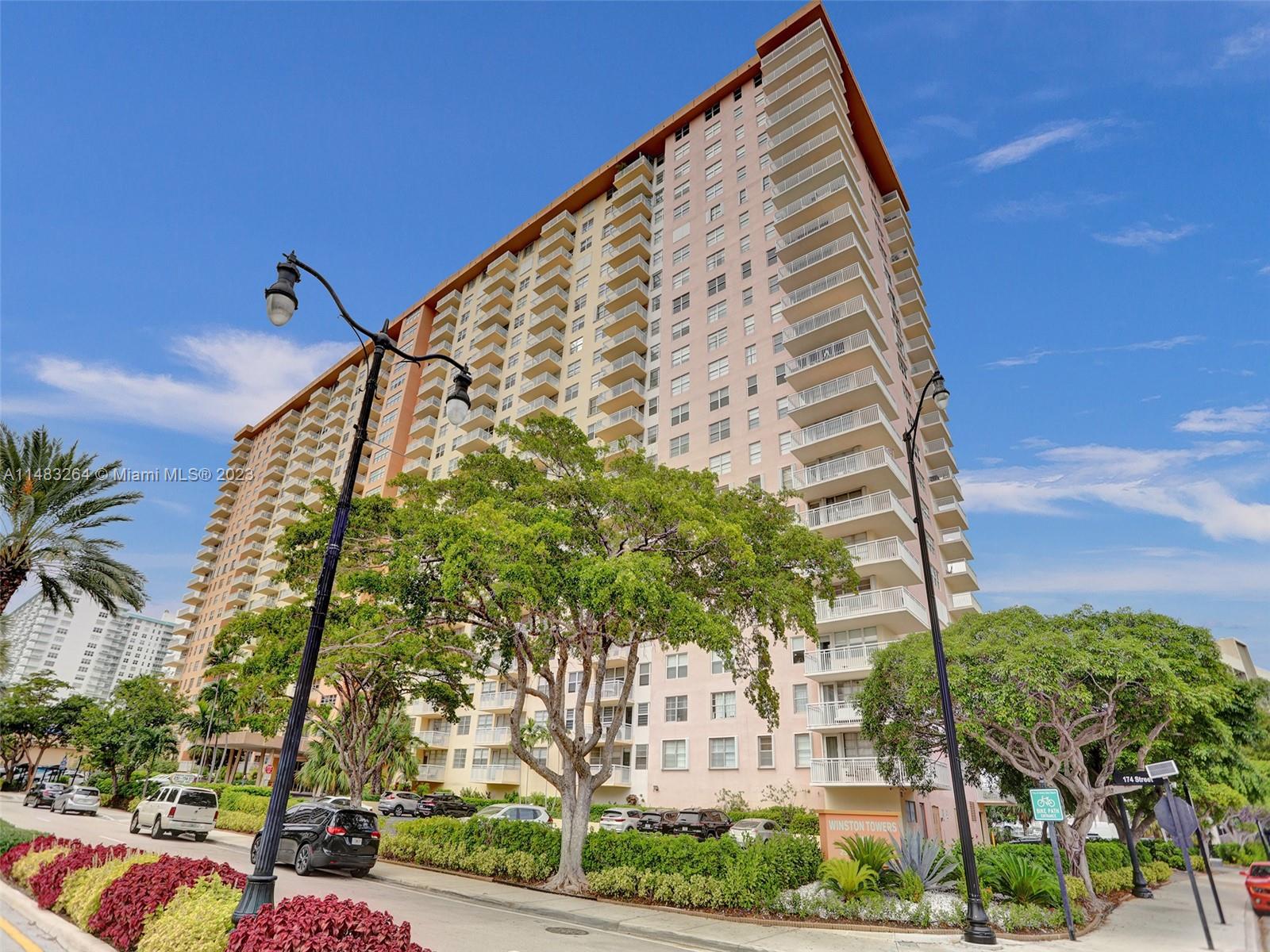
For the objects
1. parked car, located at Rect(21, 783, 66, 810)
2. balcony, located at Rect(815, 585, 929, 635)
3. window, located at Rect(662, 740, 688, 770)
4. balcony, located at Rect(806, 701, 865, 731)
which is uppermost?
balcony, located at Rect(815, 585, 929, 635)

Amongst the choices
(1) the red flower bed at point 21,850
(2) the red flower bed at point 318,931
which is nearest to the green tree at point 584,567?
(1) the red flower bed at point 21,850

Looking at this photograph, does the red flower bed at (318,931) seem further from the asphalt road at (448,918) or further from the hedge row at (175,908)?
the asphalt road at (448,918)

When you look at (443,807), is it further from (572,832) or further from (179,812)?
(572,832)

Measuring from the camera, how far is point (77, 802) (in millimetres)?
34375

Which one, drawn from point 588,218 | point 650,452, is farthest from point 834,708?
point 588,218

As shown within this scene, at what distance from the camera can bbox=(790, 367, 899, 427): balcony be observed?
3650 centimetres

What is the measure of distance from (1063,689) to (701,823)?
1646 centimetres

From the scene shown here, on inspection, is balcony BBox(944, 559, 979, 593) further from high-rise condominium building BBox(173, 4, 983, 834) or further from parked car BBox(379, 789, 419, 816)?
parked car BBox(379, 789, 419, 816)

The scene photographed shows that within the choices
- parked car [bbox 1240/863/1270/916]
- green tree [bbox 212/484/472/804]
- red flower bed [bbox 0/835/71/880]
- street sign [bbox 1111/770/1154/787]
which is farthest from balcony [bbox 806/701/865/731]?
red flower bed [bbox 0/835/71/880]

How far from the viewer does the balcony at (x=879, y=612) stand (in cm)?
3156

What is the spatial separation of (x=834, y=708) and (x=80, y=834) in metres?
29.0

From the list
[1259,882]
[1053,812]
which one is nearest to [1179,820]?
[1053,812]

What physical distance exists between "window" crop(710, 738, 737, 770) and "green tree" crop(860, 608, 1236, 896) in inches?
560

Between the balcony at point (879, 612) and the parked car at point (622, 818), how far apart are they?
1207 centimetres
